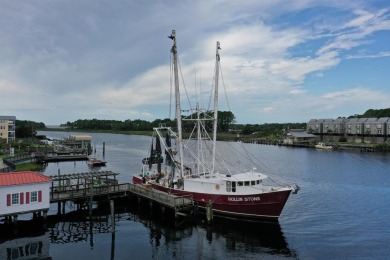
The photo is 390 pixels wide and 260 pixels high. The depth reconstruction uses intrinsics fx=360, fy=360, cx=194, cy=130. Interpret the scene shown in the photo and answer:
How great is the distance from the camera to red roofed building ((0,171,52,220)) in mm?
33241

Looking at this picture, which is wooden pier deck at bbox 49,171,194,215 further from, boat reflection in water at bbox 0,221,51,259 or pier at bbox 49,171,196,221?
boat reflection in water at bbox 0,221,51,259

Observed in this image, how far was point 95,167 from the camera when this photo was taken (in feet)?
298

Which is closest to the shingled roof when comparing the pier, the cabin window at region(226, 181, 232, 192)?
the pier

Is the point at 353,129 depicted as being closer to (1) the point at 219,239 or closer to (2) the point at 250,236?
(2) the point at 250,236

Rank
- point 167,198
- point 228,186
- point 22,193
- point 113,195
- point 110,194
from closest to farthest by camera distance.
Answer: point 22,193, point 228,186, point 167,198, point 110,194, point 113,195

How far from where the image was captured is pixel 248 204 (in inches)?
1522

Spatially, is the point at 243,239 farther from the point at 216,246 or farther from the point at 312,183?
the point at 312,183

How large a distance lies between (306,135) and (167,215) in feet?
489

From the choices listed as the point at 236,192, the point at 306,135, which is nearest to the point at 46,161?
the point at 236,192

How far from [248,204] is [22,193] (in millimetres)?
22668

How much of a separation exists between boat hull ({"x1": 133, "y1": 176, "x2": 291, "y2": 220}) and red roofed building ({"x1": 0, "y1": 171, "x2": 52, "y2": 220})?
16.3m

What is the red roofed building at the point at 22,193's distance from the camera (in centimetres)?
3324

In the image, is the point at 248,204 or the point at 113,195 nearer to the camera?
the point at 248,204

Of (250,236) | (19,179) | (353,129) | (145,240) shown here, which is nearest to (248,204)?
(250,236)
